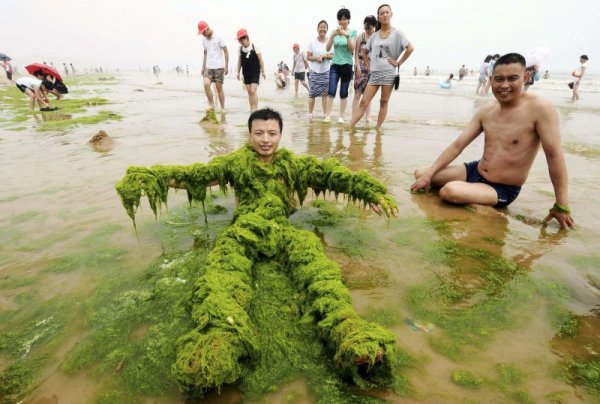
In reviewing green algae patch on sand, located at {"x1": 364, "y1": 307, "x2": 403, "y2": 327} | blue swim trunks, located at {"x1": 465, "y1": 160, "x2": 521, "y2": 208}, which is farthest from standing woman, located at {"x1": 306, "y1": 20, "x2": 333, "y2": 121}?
green algae patch on sand, located at {"x1": 364, "y1": 307, "x2": 403, "y2": 327}

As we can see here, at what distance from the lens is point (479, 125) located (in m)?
3.80

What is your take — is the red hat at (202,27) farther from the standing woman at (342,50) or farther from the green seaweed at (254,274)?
the green seaweed at (254,274)

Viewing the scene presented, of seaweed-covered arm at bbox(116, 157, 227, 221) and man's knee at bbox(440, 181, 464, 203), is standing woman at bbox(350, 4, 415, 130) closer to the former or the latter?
man's knee at bbox(440, 181, 464, 203)

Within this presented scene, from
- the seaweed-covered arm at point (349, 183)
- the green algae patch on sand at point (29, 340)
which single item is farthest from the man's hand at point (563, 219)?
the green algae patch on sand at point (29, 340)

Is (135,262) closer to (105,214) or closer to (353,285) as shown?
(105,214)

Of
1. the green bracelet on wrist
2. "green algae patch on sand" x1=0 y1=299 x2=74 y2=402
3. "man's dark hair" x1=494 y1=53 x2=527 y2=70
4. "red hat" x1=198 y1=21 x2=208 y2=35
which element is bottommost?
"green algae patch on sand" x1=0 y1=299 x2=74 y2=402

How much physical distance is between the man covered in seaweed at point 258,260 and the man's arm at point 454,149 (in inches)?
61.1

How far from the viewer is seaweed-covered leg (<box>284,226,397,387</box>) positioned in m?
1.49

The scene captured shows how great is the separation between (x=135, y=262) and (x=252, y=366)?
1520 millimetres

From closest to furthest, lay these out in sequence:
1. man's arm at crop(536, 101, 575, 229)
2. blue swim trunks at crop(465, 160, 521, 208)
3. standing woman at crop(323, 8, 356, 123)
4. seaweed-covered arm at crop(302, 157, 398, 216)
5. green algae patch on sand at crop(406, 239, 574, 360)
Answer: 1. green algae patch on sand at crop(406, 239, 574, 360)
2. seaweed-covered arm at crop(302, 157, 398, 216)
3. man's arm at crop(536, 101, 575, 229)
4. blue swim trunks at crop(465, 160, 521, 208)
5. standing woman at crop(323, 8, 356, 123)

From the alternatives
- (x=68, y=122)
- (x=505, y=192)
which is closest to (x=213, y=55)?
(x=68, y=122)

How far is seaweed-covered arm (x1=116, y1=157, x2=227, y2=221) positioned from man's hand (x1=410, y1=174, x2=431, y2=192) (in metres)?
2.42

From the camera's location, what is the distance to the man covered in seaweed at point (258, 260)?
150cm

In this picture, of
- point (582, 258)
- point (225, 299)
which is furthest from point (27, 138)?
point (582, 258)
